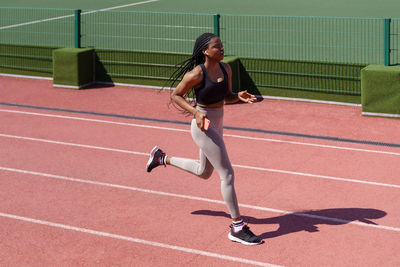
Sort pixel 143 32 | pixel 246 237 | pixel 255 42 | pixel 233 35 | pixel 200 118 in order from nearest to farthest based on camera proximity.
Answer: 1. pixel 200 118
2. pixel 246 237
3. pixel 255 42
4. pixel 233 35
5. pixel 143 32

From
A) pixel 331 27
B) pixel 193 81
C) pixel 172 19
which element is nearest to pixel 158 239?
pixel 193 81

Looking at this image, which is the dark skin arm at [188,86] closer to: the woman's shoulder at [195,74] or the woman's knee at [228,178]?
the woman's shoulder at [195,74]

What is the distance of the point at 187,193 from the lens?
378 inches

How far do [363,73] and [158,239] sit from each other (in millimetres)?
7501

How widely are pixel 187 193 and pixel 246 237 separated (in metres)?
1.97

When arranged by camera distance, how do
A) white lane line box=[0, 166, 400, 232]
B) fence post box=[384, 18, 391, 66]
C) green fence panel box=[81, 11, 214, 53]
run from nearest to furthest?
1. white lane line box=[0, 166, 400, 232]
2. fence post box=[384, 18, 391, 66]
3. green fence panel box=[81, 11, 214, 53]

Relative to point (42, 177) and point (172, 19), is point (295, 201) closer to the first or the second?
point (42, 177)

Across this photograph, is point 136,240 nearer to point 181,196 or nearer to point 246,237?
point 246,237

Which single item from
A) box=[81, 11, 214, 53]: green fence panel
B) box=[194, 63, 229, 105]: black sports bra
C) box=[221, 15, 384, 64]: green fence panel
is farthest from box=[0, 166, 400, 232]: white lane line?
box=[81, 11, 214, 53]: green fence panel

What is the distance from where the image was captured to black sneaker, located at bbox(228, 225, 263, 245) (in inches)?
306

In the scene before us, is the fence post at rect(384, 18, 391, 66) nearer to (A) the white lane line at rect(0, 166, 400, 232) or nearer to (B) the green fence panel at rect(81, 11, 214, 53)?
(B) the green fence panel at rect(81, 11, 214, 53)

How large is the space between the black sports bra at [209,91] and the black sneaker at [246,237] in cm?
146

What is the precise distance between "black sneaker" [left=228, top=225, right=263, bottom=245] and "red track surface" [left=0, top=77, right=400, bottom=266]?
0.08m

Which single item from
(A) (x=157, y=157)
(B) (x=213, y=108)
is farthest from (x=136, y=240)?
(B) (x=213, y=108)
